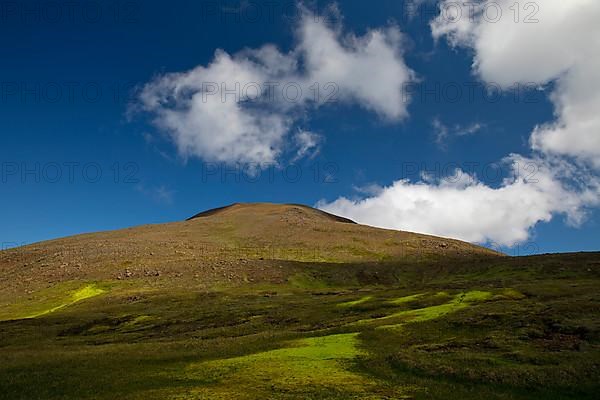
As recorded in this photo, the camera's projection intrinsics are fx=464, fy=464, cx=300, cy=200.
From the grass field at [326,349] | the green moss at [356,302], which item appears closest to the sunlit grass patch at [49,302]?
the grass field at [326,349]

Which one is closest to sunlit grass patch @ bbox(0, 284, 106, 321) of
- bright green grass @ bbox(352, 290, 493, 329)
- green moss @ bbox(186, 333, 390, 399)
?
bright green grass @ bbox(352, 290, 493, 329)

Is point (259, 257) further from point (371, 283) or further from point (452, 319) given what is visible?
point (452, 319)

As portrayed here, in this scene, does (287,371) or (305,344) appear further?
(305,344)

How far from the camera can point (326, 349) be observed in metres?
46.2

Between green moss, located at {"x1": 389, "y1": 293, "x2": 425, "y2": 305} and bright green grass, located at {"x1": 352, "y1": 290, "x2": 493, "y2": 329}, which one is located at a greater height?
green moss, located at {"x1": 389, "y1": 293, "x2": 425, "y2": 305}

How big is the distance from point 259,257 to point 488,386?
151m

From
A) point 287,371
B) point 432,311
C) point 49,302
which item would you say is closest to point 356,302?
point 432,311

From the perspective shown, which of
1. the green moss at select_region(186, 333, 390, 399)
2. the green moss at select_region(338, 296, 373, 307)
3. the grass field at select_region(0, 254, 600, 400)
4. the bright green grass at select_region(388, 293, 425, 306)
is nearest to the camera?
the green moss at select_region(186, 333, 390, 399)

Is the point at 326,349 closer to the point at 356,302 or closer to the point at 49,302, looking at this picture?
the point at 356,302

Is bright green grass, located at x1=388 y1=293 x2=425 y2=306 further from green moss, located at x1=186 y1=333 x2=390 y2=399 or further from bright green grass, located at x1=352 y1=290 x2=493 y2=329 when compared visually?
green moss, located at x1=186 y1=333 x2=390 y2=399

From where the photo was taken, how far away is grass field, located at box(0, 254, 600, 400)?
33562 mm

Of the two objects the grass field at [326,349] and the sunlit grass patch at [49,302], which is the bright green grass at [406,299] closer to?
the grass field at [326,349]

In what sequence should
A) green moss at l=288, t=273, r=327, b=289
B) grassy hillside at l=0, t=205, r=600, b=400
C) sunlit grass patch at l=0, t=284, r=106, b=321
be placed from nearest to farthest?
grassy hillside at l=0, t=205, r=600, b=400, sunlit grass patch at l=0, t=284, r=106, b=321, green moss at l=288, t=273, r=327, b=289

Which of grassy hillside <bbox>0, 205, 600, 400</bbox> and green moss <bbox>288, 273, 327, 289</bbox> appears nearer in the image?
grassy hillside <bbox>0, 205, 600, 400</bbox>
